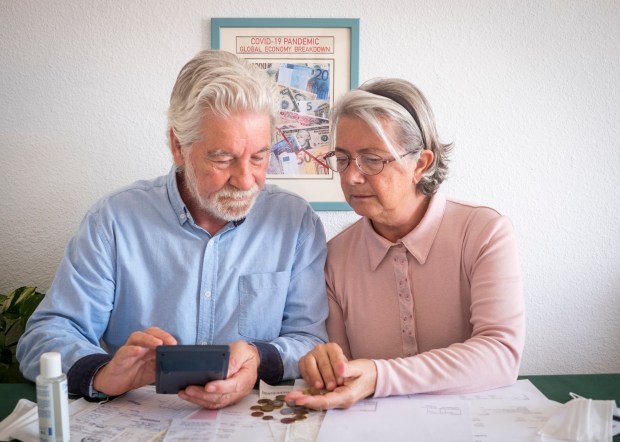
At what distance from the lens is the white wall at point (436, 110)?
2.64m

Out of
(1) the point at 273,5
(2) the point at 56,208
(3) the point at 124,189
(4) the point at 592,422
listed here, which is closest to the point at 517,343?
(4) the point at 592,422

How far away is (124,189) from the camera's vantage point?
1.92 m

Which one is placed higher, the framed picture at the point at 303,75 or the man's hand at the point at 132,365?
the framed picture at the point at 303,75

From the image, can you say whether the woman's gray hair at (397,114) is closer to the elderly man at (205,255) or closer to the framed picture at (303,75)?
the elderly man at (205,255)

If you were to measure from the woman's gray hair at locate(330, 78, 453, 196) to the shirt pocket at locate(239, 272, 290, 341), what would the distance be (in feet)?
1.54

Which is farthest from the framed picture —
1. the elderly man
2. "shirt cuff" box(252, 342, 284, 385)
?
"shirt cuff" box(252, 342, 284, 385)

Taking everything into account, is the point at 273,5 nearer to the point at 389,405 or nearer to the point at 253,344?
the point at 253,344

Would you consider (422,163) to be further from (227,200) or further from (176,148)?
(176,148)

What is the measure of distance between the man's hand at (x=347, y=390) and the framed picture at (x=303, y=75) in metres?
1.29

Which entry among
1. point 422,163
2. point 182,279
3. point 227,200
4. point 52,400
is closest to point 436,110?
point 422,163

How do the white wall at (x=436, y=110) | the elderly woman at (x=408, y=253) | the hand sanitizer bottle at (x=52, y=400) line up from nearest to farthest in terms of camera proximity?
the hand sanitizer bottle at (x=52, y=400)
the elderly woman at (x=408, y=253)
the white wall at (x=436, y=110)

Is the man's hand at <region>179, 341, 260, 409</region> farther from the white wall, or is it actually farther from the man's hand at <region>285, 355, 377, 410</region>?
the white wall

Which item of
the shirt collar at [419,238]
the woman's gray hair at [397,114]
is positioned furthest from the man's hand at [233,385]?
the woman's gray hair at [397,114]

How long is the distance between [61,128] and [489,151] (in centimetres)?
183
